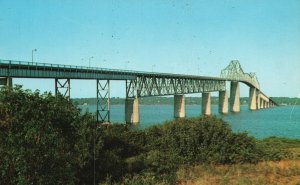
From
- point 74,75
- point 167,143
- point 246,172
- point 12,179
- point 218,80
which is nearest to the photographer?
point 12,179

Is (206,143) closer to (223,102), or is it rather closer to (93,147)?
(93,147)

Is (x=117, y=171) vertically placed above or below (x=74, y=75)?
below

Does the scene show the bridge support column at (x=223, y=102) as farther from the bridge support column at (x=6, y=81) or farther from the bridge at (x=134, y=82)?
the bridge support column at (x=6, y=81)

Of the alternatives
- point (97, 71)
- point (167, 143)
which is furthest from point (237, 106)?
point (167, 143)

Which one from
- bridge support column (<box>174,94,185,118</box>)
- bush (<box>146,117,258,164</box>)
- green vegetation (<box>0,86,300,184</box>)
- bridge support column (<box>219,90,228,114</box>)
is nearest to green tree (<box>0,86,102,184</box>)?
green vegetation (<box>0,86,300,184</box>)

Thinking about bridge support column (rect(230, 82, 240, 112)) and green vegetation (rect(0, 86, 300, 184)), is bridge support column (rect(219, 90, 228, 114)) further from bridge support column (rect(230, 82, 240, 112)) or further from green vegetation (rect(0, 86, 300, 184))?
green vegetation (rect(0, 86, 300, 184))

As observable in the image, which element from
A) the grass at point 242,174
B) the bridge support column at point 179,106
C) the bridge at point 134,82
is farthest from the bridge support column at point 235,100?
the grass at point 242,174

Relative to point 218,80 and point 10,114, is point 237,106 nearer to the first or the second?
point 218,80
